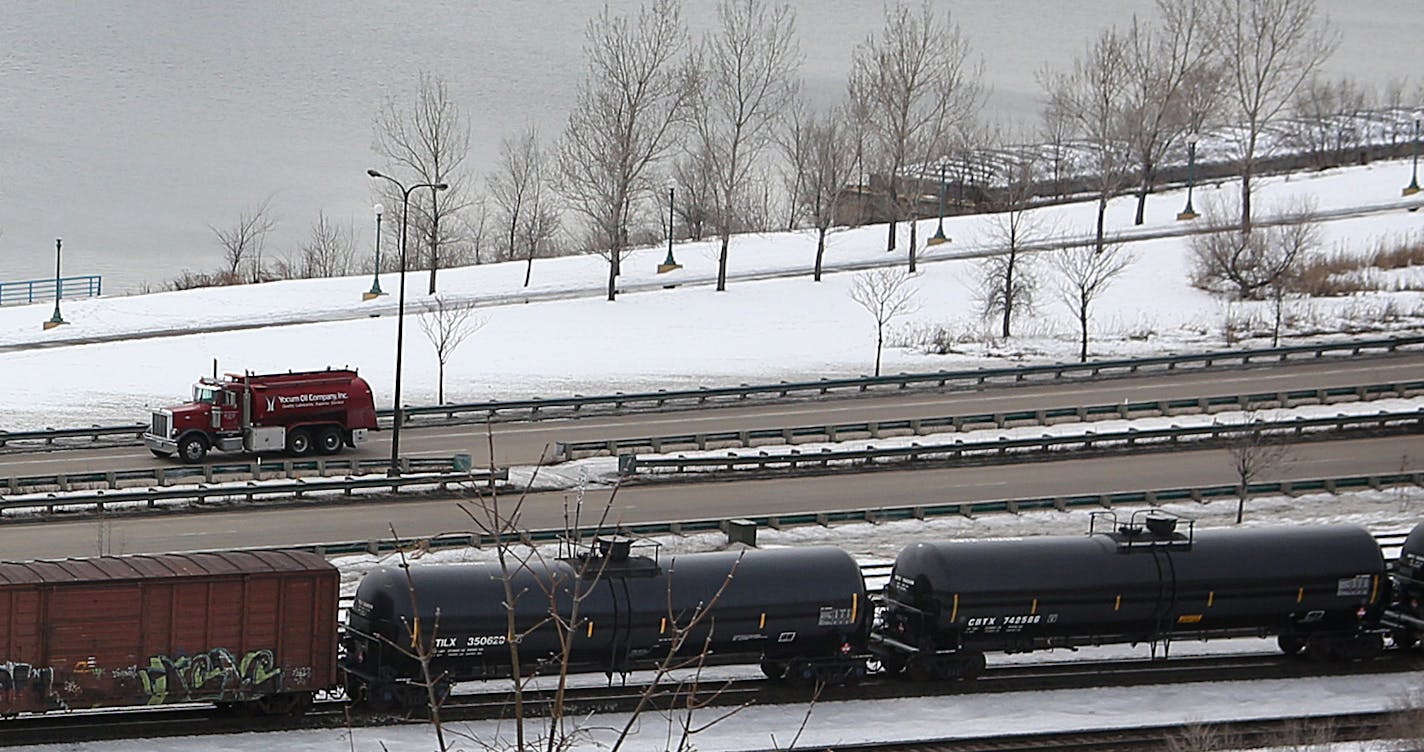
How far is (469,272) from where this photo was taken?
75625 mm

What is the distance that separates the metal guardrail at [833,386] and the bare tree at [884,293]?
26.1ft

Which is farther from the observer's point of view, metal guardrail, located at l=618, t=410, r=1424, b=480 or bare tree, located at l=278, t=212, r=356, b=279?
bare tree, located at l=278, t=212, r=356, b=279

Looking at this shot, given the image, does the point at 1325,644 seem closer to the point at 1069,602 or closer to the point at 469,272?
the point at 1069,602

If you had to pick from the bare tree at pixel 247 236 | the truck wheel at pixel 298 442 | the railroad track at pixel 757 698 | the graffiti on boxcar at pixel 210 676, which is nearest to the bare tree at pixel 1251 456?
the railroad track at pixel 757 698

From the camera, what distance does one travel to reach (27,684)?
2175 centimetres

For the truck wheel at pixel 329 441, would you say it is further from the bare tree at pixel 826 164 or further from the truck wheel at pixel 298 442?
the bare tree at pixel 826 164

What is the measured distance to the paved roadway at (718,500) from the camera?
35.0m

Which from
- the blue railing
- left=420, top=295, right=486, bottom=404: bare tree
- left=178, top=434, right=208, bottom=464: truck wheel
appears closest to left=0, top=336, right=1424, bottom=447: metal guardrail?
left=178, top=434, right=208, bottom=464: truck wheel

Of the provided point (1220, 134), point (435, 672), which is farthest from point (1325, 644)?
point (1220, 134)

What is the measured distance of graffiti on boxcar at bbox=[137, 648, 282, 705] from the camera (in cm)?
2238

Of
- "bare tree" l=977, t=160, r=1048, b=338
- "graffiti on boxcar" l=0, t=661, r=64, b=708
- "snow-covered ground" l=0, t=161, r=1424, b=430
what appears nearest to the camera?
"graffiti on boxcar" l=0, t=661, r=64, b=708

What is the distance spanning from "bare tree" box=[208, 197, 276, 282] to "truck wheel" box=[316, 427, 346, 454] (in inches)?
1600

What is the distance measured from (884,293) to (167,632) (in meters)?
43.6

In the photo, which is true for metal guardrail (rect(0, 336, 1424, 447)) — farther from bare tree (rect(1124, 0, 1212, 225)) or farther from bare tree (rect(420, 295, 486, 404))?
bare tree (rect(1124, 0, 1212, 225))
